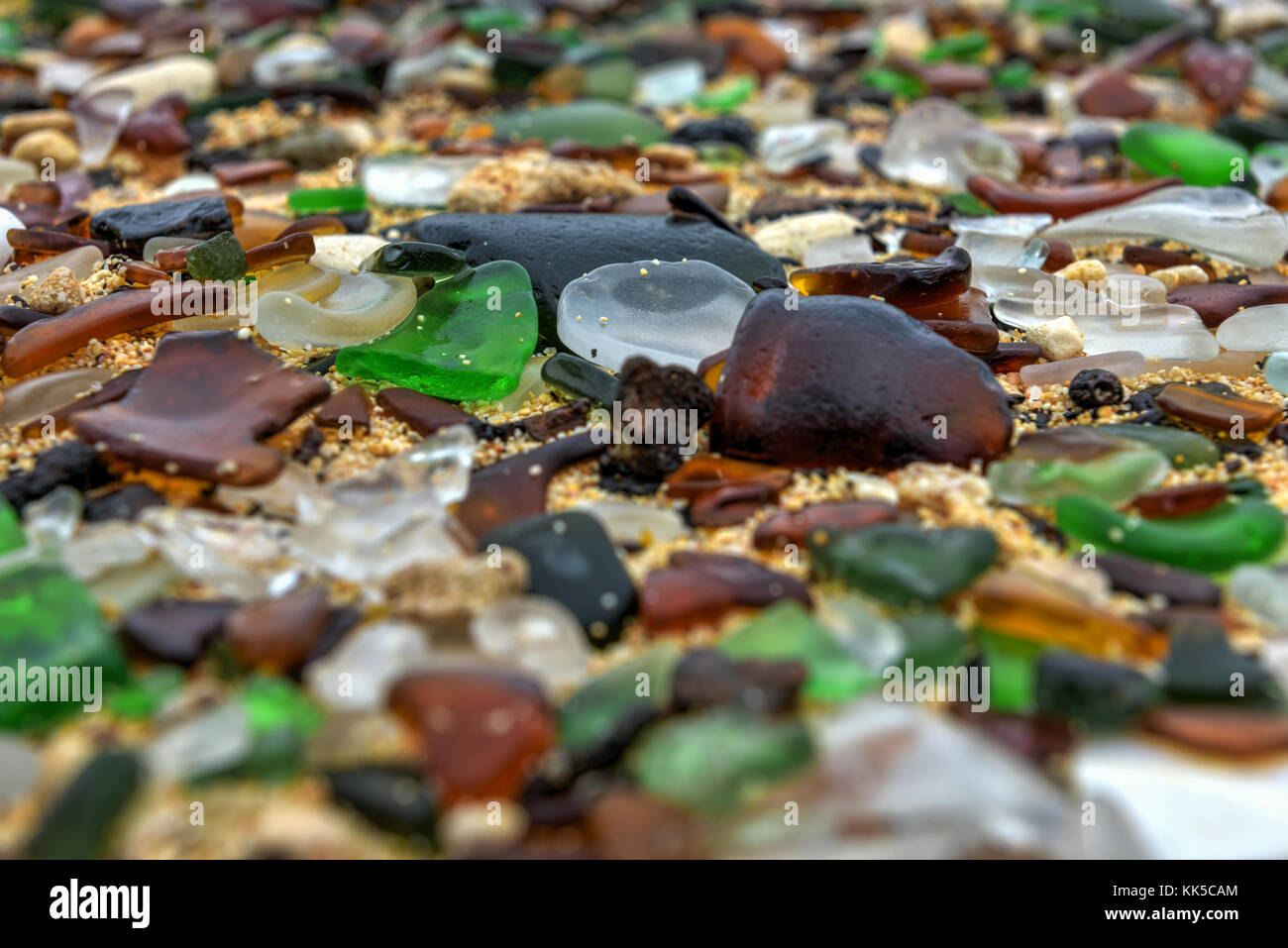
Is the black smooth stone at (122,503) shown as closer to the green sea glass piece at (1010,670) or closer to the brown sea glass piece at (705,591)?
the brown sea glass piece at (705,591)

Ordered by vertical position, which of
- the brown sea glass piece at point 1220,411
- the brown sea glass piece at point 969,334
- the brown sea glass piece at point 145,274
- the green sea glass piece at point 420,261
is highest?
the green sea glass piece at point 420,261

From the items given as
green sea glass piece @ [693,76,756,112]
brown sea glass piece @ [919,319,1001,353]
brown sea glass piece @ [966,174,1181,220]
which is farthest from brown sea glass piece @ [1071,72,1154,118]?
brown sea glass piece @ [919,319,1001,353]

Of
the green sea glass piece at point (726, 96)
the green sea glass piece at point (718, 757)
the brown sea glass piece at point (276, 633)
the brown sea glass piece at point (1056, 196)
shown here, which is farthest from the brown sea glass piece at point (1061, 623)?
the green sea glass piece at point (726, 96)

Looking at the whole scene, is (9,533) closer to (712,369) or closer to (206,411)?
(206,411)

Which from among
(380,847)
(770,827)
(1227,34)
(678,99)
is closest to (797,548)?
(770,827)
